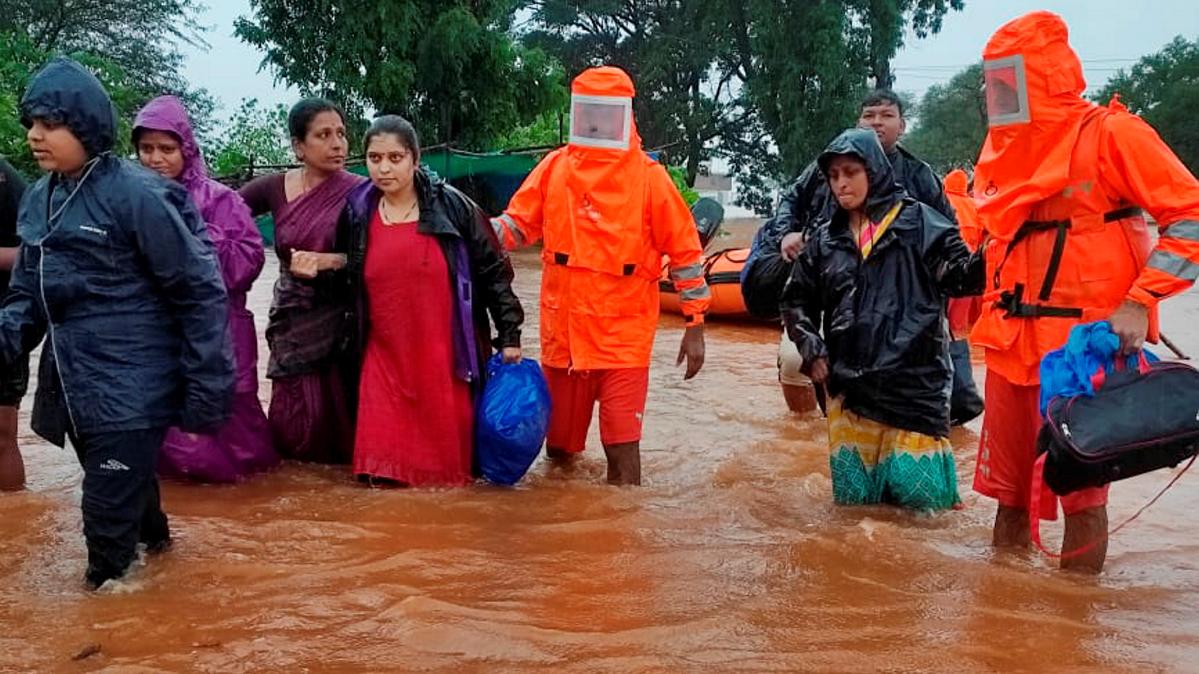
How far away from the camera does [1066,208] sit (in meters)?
3.51

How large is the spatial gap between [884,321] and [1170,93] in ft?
147

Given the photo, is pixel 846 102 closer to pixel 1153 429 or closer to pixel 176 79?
pixel 176 79

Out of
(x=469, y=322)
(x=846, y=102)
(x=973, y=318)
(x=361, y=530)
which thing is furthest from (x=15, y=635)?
(x=846, y=102)

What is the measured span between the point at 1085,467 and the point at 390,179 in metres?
2.83

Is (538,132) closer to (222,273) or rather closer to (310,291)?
(310,291)

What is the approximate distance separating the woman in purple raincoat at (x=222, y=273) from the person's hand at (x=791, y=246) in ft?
7.27

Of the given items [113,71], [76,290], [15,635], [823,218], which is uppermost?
[113,71]

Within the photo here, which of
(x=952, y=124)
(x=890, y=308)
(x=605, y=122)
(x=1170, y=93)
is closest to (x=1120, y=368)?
(x=890, y=308)

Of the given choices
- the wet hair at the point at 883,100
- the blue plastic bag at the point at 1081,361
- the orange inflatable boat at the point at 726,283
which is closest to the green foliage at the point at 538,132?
the orange inflatable boat at the point at 726,283

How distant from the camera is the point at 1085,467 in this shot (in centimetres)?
325

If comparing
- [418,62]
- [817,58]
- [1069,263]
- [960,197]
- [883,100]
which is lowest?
[1069,263]

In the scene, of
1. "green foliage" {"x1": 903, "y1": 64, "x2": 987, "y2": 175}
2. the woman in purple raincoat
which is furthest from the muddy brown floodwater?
"green foliage" {"x1": 903, "y1": 64, "x2": 987, "y2": 175}

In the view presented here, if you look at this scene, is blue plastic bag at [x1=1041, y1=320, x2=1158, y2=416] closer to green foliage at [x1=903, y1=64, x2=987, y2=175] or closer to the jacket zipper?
the jacket zipper

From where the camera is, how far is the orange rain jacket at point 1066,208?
10.9 feet
